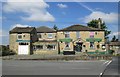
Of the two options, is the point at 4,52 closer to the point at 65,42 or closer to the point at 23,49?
the point at 23,49

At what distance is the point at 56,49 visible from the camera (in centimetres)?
6781

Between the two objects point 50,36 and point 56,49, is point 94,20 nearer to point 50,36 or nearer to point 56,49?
point 50,36

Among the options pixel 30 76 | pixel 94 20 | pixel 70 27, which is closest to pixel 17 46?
pixel 70 27

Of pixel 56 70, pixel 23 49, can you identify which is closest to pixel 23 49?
pixel 23 49

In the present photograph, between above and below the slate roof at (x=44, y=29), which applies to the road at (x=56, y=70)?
below

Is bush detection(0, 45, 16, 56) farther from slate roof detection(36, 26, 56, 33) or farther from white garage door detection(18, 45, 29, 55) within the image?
slate roof detection(36, 26, 56, 33)

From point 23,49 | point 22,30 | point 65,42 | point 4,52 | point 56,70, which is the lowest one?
point 56,70

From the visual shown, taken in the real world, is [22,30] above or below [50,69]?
above

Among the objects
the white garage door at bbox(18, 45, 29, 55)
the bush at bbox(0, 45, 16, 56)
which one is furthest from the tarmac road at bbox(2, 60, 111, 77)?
the white garage door at bbox(18, 45, 29, 55)

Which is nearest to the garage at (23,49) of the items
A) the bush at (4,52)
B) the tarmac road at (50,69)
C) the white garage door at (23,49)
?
the white garage door at (23,49)

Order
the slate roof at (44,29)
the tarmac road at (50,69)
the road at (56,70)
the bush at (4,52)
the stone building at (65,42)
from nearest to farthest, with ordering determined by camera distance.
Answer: the road at (56,70) → the tarmac road at (50,69) → the bush at (4,52) → the stone building at (65,42) → the slate roof at (44,29)

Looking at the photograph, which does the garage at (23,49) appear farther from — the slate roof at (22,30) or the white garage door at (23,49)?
the slate roof at (22,30)

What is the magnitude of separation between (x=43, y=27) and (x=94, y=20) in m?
18.9

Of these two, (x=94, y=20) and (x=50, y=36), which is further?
(x=94, y=20)
